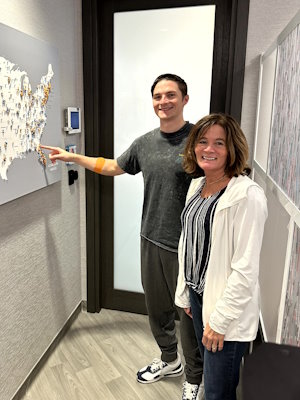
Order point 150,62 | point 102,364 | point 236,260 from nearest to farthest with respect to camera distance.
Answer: point 236,260
point 102,364
point 150,62

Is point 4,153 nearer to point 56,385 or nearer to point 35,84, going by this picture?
point 35,84

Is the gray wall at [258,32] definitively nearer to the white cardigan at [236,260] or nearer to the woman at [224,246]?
the woman at [224,246]

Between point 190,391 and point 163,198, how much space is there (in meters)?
0.99

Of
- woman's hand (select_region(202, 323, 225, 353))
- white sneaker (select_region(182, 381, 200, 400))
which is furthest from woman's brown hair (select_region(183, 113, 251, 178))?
white sneaker (select_region(182, 381, 200, 400))

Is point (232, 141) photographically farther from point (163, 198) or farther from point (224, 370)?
point (224, 370)

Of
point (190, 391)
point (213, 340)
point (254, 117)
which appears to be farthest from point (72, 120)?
point (190, 391)

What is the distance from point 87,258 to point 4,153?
4.06 feet

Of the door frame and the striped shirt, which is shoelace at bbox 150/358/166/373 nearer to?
the door frame

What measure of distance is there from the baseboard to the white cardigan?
3.98ft

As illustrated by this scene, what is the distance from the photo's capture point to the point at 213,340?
49.1 inches

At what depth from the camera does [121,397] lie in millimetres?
1888

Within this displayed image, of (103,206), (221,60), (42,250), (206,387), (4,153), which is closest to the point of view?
(206,387)

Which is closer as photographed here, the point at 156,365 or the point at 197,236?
the point at 197,236

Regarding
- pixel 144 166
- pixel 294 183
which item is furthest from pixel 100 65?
pixel 294 183
